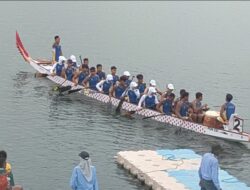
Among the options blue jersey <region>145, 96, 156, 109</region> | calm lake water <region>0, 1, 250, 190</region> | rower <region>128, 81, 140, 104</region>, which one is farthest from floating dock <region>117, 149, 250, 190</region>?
rower <region>128, 81, 140, 104</region>

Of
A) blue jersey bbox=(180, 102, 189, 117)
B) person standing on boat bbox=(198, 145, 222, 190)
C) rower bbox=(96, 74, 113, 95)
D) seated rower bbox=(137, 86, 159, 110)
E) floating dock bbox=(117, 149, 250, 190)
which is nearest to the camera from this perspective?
person standing on boat bbox=(198, 145, 222, 190)

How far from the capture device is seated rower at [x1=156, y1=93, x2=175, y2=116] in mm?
25036

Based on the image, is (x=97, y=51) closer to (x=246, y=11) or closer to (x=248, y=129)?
(x=248, y=129)

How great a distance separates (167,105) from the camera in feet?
82.5

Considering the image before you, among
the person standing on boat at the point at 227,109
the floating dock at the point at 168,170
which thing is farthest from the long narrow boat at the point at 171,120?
the floating dock at the point at 168,170

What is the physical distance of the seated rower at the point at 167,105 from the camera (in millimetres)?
25036

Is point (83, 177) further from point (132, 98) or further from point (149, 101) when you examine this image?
point (132, 98)

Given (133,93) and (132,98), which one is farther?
(132,98)

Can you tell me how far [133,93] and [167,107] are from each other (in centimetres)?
217

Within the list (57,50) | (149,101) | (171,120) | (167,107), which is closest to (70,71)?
(57,50)

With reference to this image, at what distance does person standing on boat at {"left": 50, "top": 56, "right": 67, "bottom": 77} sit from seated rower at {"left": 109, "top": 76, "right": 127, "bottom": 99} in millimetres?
4901

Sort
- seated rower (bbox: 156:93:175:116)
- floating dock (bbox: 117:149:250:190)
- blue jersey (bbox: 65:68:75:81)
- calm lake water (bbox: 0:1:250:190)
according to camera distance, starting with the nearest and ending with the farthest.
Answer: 1. floating dock (bbox: 117:149:250:190)
2. calm lake water (bbox: 0:1:250:190)
3. seated rower (bbox: 156:93:175:116)
4. blue jersey (bbox: 65:68:75:81)

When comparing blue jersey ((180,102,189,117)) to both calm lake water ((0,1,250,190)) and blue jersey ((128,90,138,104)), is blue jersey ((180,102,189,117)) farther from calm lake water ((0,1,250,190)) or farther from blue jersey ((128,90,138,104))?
blue jersey ((128,90,138,104))

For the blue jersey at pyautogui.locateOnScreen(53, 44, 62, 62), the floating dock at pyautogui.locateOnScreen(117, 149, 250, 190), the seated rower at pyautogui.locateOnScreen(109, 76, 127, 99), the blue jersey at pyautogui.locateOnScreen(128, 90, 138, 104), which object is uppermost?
the blue jersey at pyautogui.locateOnScreen(53, 44, 62, 62)
